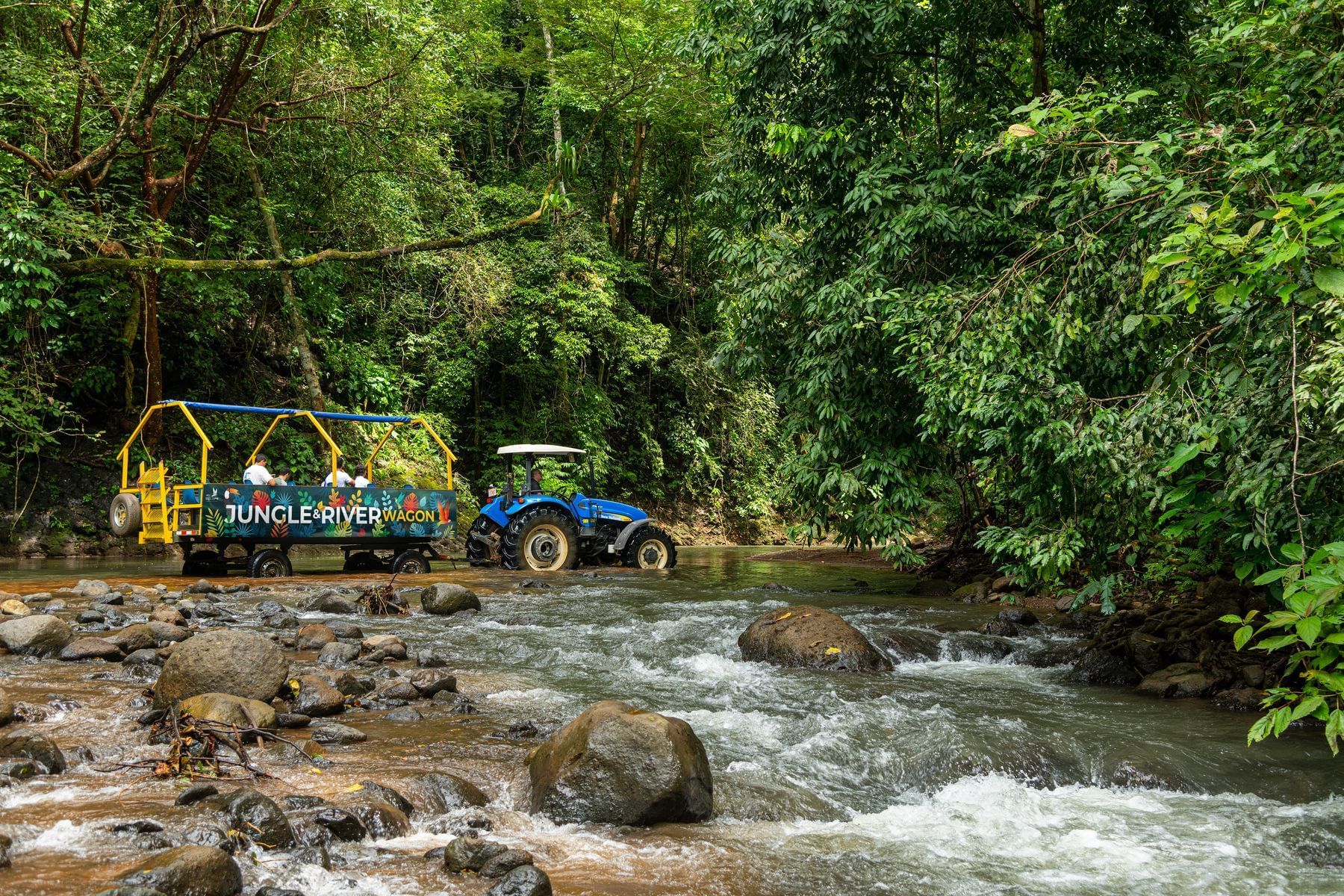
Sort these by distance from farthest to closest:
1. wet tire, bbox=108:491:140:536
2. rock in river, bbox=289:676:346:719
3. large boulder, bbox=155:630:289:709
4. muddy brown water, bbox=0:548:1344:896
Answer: wet tire, bbox=108:491:140:536, rock in river, bbox=289:676:346:719, large boulder, bbox=155:630:289:709, muddy brown water, bbox=0:548:1344:896

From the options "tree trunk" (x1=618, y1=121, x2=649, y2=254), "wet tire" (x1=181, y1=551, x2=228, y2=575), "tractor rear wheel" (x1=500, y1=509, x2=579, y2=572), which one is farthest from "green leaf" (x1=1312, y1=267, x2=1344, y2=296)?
"tree trunk" (x1=618, y1=121, x2=649, y2=254)

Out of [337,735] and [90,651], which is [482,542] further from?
[337,735]

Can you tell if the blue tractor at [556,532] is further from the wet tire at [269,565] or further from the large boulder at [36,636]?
the large boulder at [36,636]

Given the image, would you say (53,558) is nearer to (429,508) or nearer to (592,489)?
(429,508)

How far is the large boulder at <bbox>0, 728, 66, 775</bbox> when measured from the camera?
13.7ft

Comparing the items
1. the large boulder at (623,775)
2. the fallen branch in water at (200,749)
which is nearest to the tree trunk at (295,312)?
the fallen branch in water at (200,749)

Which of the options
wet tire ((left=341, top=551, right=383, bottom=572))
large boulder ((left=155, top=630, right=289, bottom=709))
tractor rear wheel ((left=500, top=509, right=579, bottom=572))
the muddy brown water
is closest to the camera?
the muddy brown water

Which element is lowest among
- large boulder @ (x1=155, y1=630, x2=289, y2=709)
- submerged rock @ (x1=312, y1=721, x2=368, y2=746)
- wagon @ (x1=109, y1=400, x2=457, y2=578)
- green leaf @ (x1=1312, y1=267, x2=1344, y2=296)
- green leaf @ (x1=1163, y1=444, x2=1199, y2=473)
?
submerged rock @ (x1=312, y1=721, x2=368, y2=746)

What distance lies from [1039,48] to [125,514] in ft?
36.6

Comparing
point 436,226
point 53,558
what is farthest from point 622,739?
point 436,226

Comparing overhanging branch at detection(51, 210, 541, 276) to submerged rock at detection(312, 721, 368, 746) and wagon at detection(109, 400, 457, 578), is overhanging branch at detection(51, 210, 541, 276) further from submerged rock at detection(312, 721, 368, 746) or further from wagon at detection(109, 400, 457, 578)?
submerged rock at detection(312, 721, 368, 746)

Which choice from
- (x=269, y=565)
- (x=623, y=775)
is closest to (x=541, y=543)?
(x=269, y=565)

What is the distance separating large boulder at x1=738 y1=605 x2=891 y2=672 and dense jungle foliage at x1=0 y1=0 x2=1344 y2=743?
2.62 ft

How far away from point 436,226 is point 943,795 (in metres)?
16.5
